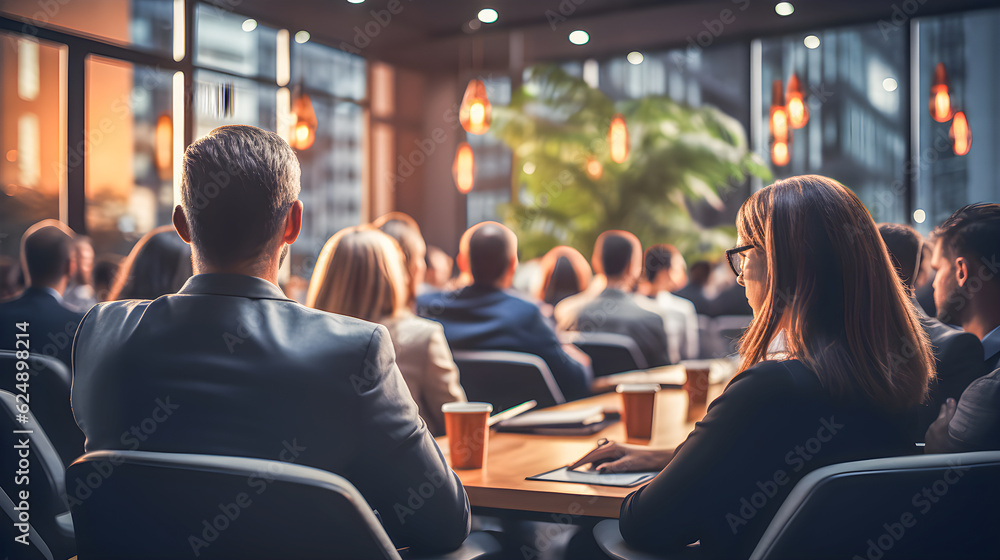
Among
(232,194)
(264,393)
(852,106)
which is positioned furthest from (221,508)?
(852,106)

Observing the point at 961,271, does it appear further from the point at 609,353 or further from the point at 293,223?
the point at 609,353

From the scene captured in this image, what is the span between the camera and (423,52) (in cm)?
829

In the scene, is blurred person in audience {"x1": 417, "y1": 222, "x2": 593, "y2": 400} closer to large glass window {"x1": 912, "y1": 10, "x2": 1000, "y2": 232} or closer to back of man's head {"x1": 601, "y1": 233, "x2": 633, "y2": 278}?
back of man's head {"x1": 601, "y1": 233, "x2": 633, "y2": 278}

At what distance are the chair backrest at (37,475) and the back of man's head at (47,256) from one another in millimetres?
1275

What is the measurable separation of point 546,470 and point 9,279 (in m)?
3.97

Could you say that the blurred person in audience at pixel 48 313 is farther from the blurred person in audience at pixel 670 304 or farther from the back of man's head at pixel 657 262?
the back of man's head at pixel 657 262

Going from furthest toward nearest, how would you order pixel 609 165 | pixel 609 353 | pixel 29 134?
1. pixel 609 165
2. pixel 29 134
3. pixel 609 353

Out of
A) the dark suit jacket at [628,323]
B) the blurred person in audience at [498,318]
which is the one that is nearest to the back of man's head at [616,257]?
the dark suit jacket at [628,323]

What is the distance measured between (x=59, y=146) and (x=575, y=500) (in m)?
5.56

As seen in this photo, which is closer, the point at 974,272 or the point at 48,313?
the point at 974,272

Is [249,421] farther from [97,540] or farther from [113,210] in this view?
[113,210]

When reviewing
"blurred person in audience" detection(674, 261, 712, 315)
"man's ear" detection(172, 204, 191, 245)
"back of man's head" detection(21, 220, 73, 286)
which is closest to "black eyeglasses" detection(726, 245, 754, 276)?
"man's ear" detection(172, 204, 191, 245)

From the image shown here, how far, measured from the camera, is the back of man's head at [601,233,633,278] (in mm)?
4133

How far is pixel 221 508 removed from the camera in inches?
35.6
